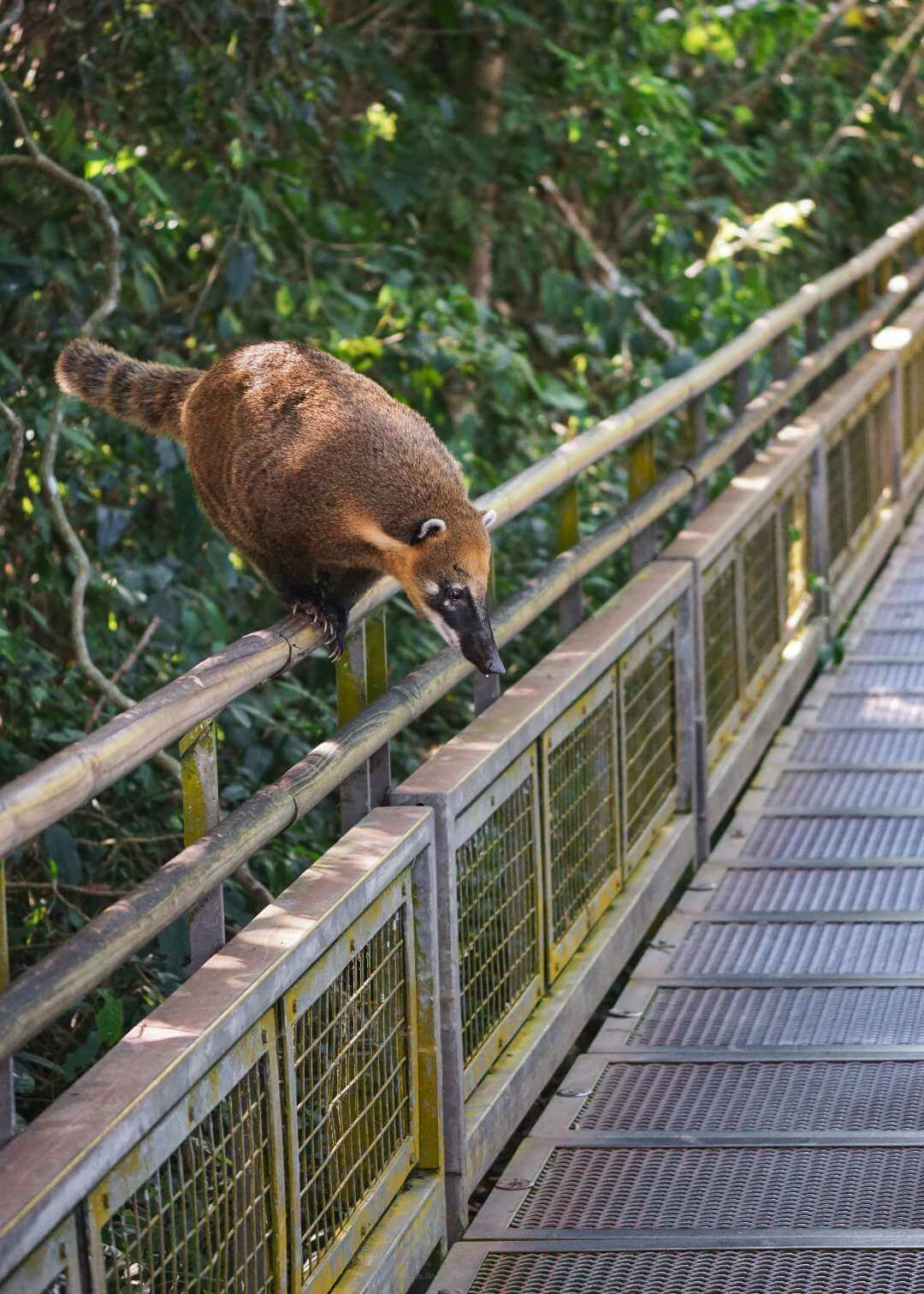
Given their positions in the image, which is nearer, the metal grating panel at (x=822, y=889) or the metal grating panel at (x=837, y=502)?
the metal grating panel at (x=822, y=889)

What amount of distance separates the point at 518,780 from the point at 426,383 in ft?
10.9

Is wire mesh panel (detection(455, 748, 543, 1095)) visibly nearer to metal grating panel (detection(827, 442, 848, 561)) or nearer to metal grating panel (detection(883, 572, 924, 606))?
metal grating panel (detection(827, 442, 848, 561))

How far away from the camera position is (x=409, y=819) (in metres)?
2.74

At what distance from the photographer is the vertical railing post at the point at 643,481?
4461mm

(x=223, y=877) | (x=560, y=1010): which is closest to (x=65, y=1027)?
(x=560, y=1010)

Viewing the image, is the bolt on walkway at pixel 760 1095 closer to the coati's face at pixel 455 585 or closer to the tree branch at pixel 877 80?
the coati's face at pixel 455 585

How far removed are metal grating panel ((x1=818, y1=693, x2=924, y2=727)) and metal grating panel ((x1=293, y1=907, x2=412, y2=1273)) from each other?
290 centimetres

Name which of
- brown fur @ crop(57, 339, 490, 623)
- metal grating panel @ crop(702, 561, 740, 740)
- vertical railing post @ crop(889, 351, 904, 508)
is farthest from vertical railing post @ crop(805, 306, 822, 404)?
brown fur @ crop(57, 339, 490, 623)

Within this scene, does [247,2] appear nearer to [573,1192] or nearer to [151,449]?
[151,449]

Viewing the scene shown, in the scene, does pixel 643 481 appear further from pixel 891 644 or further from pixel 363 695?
pixel 891 644

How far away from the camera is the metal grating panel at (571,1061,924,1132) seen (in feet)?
10.4

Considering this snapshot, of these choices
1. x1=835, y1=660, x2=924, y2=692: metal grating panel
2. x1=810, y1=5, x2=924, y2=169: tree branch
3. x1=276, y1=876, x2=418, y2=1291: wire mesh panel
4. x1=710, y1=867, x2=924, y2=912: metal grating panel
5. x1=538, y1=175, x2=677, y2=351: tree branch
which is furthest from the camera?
x1=810, y1=5, x2=924, y2=169: tree branch

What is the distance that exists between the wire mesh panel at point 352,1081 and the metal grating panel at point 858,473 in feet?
14.1

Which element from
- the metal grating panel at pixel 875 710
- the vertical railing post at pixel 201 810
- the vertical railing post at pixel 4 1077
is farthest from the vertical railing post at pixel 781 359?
the vertical railing post at pixel 4 1077
